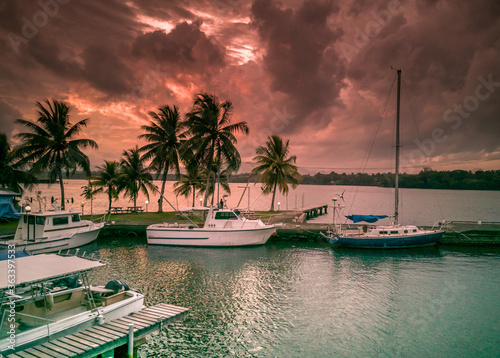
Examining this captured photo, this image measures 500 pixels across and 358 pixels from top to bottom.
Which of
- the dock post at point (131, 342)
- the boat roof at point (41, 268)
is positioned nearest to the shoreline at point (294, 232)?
the boat roof at point (41, 268)

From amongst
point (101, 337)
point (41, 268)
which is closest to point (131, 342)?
point (101, 337)

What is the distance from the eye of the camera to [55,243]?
21312 mm

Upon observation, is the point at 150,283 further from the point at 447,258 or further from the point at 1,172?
the point at 1,172

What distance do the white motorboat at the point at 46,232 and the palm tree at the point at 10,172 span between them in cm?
1133

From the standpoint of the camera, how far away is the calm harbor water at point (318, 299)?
10.0 metres

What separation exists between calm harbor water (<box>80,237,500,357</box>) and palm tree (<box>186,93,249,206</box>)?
10751 mm

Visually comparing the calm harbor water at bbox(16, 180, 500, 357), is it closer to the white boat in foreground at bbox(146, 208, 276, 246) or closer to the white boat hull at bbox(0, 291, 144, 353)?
the white boat in foreground at bbox(146, 208, 276, 246)

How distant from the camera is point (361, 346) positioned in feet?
32.8

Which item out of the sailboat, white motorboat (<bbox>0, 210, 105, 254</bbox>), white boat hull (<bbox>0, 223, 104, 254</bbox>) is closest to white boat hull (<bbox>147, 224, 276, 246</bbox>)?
white boat hull (<bbox>0, 223, 104, 254</bbox>)

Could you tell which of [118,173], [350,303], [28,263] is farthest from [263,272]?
[118,173]

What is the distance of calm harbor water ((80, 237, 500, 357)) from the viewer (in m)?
10.0

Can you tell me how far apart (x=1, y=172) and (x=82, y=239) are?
13.9 meters

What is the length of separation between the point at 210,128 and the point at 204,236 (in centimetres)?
1134

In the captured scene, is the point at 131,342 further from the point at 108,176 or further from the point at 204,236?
the point at 108,176
